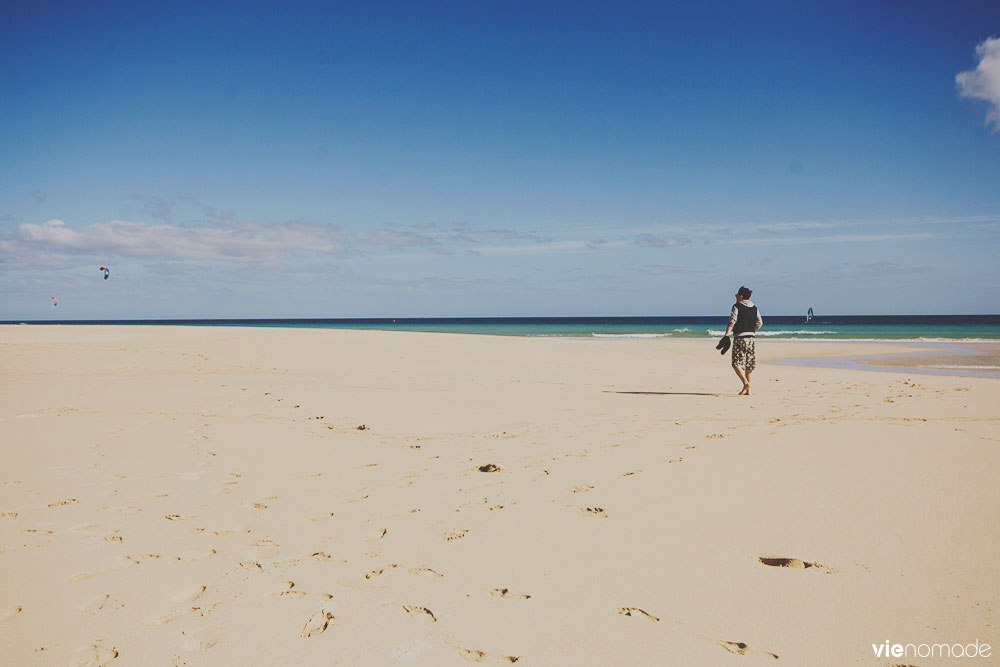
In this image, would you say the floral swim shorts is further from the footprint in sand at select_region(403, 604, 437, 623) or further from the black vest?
the footprint in sand at select_region(403, 604, 437, 623)

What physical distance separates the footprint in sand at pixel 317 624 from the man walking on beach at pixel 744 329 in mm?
8657

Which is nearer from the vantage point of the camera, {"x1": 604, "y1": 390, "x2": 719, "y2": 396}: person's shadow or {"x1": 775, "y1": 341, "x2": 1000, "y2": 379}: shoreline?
{"x1": 604, "y1": 390, "x2": 719, "y2": 396}: person's shadow

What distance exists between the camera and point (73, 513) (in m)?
3.74

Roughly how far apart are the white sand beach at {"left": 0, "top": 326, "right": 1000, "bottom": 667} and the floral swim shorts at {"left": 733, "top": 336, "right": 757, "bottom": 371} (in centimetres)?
230

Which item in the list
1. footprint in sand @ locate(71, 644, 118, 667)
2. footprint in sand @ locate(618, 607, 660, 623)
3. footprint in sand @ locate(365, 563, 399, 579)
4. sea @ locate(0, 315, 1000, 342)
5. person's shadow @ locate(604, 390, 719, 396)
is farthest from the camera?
sea @ locate(0, 315, 1000, 342)

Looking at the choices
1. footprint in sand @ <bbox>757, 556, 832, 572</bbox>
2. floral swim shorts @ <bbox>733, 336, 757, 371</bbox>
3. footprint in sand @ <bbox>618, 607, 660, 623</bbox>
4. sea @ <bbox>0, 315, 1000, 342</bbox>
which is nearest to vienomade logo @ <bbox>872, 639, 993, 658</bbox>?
footprint in sand @ <bbox>757, 556, 832, 572</bbox>

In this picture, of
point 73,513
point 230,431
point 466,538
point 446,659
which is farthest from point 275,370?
point 446,659

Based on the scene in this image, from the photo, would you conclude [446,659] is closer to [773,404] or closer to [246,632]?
[246,632]

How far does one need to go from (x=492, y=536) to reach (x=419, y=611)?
90cm

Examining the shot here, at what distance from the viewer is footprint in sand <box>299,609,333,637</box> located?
239 centimetres

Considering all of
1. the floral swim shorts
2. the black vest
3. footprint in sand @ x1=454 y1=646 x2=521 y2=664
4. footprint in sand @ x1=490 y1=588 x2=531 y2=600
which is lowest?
footprint in sand @ x1=454 y1=646 x2=521 y2=664

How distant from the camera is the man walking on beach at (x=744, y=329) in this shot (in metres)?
9.79

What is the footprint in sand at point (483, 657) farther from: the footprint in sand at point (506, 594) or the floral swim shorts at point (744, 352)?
the floral swim shorts at point (744, 352)

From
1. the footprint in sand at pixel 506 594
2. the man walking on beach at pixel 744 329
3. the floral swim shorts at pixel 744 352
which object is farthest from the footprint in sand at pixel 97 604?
the floral swim shorts at pixel 744 352
